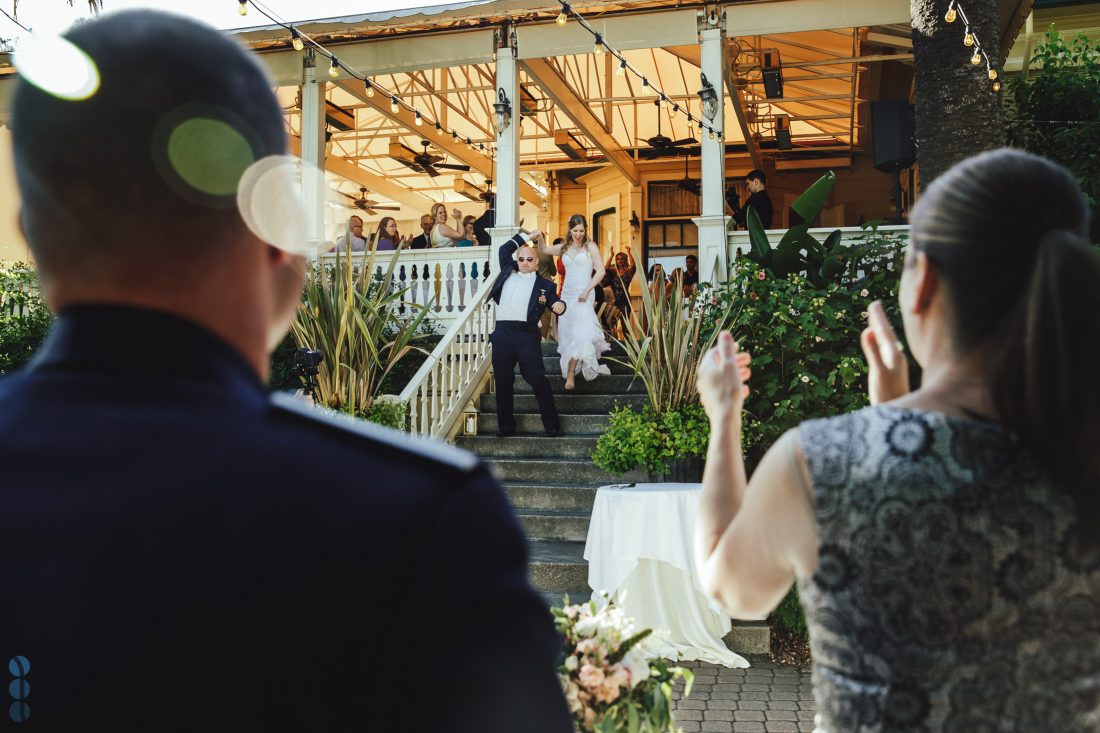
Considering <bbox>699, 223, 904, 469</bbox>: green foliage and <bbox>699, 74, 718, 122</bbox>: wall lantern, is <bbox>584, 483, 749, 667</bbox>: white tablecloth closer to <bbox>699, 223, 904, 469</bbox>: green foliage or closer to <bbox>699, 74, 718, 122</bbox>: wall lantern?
<bbox>699, 223, 904, 469</bbox>: green foliage

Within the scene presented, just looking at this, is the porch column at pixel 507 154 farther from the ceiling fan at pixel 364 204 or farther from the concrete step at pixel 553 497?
the ceiling fan at pixel 364 204

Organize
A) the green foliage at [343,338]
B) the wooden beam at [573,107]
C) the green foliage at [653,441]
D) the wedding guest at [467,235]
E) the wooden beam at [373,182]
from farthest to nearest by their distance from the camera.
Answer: the wooden beam at [373,182], the wedding guest at [467,235], the wooden beam at [573,107], the green foliage at [343,338], the green foliage at [653,441]

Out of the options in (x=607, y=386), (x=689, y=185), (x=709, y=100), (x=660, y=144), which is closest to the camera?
(x=607, y=386)

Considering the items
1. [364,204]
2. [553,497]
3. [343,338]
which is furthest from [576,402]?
[364,204]

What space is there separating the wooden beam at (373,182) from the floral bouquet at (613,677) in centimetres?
1400

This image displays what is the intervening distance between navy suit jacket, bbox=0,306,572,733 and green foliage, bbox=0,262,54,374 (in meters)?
12.3

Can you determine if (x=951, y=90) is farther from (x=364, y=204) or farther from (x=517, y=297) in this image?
(x=364, y=204)

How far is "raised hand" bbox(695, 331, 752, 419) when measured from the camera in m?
1.73

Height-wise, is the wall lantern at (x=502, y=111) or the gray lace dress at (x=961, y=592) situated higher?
the wall lantern at (x=502, y=111)

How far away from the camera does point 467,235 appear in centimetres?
1360

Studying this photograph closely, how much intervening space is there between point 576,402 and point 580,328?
809 millimetres

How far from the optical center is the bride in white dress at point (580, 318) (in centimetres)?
1033

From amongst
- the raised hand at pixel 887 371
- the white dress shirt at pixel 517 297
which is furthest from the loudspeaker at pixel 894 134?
the raised hand at pixel 887 371

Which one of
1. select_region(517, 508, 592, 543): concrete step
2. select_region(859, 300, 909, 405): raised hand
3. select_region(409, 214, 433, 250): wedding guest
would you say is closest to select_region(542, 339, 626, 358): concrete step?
select_region(409, 214, 433, 250): wedding guest
